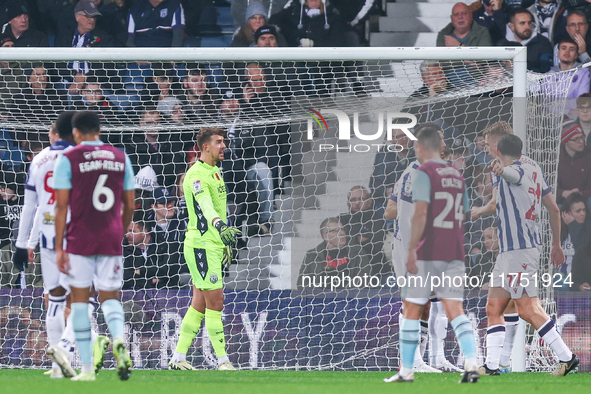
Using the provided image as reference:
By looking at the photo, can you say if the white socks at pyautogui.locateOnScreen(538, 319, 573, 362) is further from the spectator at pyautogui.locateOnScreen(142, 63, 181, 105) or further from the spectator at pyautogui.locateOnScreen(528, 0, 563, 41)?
the spectator at pyautogui.locateOnScreen(528, 0, 563, 41)

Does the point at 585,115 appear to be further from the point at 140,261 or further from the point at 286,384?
the point at 286,384

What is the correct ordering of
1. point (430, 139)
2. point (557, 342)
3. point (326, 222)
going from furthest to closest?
point (326, 222), point (557, 342), point (430, 139)

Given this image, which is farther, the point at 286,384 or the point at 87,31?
the point at 87,31

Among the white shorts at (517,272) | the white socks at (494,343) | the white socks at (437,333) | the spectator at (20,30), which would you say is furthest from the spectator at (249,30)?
the white socks at (494,343)

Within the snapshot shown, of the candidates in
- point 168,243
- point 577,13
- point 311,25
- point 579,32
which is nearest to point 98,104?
point 168,243

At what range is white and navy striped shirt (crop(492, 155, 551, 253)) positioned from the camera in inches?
249

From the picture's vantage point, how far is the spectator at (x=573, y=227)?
27.4 ft

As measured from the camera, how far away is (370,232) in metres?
8.30

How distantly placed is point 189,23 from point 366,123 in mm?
3501

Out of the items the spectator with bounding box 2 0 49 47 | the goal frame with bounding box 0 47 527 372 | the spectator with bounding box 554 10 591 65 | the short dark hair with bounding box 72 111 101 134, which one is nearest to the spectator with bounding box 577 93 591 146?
the spectator with bounding box 554 10 591 65

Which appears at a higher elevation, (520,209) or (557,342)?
(520,209)

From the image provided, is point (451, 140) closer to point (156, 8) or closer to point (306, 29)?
point (306, 29)

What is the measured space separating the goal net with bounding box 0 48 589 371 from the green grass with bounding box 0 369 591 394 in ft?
3.99

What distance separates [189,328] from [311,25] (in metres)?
5.06
